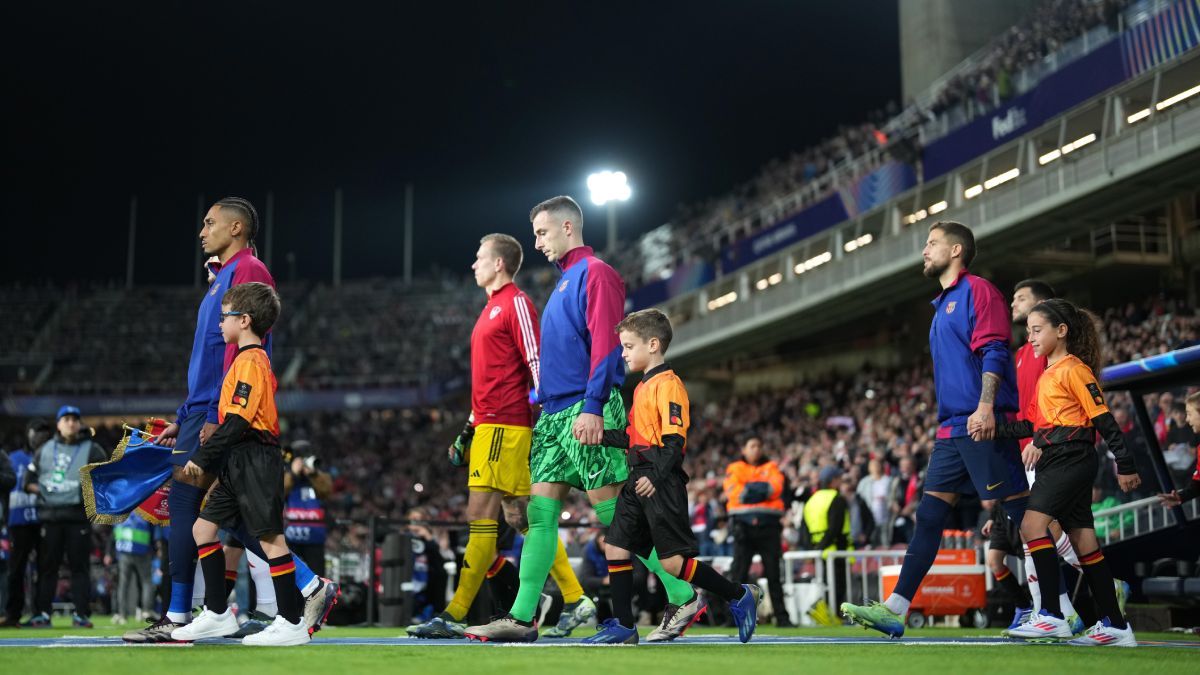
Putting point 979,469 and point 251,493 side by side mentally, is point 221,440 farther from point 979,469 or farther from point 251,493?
point 979,469

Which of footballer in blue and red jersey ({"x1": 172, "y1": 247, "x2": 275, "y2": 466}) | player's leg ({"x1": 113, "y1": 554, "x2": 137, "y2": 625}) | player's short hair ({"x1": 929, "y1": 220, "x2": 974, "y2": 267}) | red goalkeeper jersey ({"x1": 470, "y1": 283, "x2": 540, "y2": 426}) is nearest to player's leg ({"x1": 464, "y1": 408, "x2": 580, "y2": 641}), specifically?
red goalkeeper jersey ({"x1": 470, "y1": 283, "x2": 540, "y2": 426})

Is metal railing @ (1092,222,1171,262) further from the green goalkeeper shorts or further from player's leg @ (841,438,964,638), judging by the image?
the green goalkeeper shorts

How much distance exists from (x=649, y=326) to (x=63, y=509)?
6.15m

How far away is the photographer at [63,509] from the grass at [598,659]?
503cm

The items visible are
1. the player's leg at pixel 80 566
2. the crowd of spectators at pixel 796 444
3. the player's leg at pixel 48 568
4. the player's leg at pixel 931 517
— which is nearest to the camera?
the player's leg at pixel 931 517

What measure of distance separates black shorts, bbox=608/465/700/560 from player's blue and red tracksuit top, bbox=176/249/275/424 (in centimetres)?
192

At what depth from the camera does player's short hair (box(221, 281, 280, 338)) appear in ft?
18.6

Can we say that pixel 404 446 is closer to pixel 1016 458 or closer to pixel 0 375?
pixel 0 375

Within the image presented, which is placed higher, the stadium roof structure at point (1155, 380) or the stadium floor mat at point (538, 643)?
the stadium roof structure at point (1155, 380)

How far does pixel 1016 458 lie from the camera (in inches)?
236

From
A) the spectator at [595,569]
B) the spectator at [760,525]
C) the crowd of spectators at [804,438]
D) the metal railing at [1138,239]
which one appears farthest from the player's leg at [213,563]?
the metal railing at [1138,239]

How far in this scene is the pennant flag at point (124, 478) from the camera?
5895 millimetres

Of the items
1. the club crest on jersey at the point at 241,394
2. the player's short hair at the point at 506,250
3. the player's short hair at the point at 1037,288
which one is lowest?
the club crest on jersey at the point at 241,394

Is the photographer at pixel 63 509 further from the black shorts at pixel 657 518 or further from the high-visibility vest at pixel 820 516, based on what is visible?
the high-visibility vest at pixel 820 516
